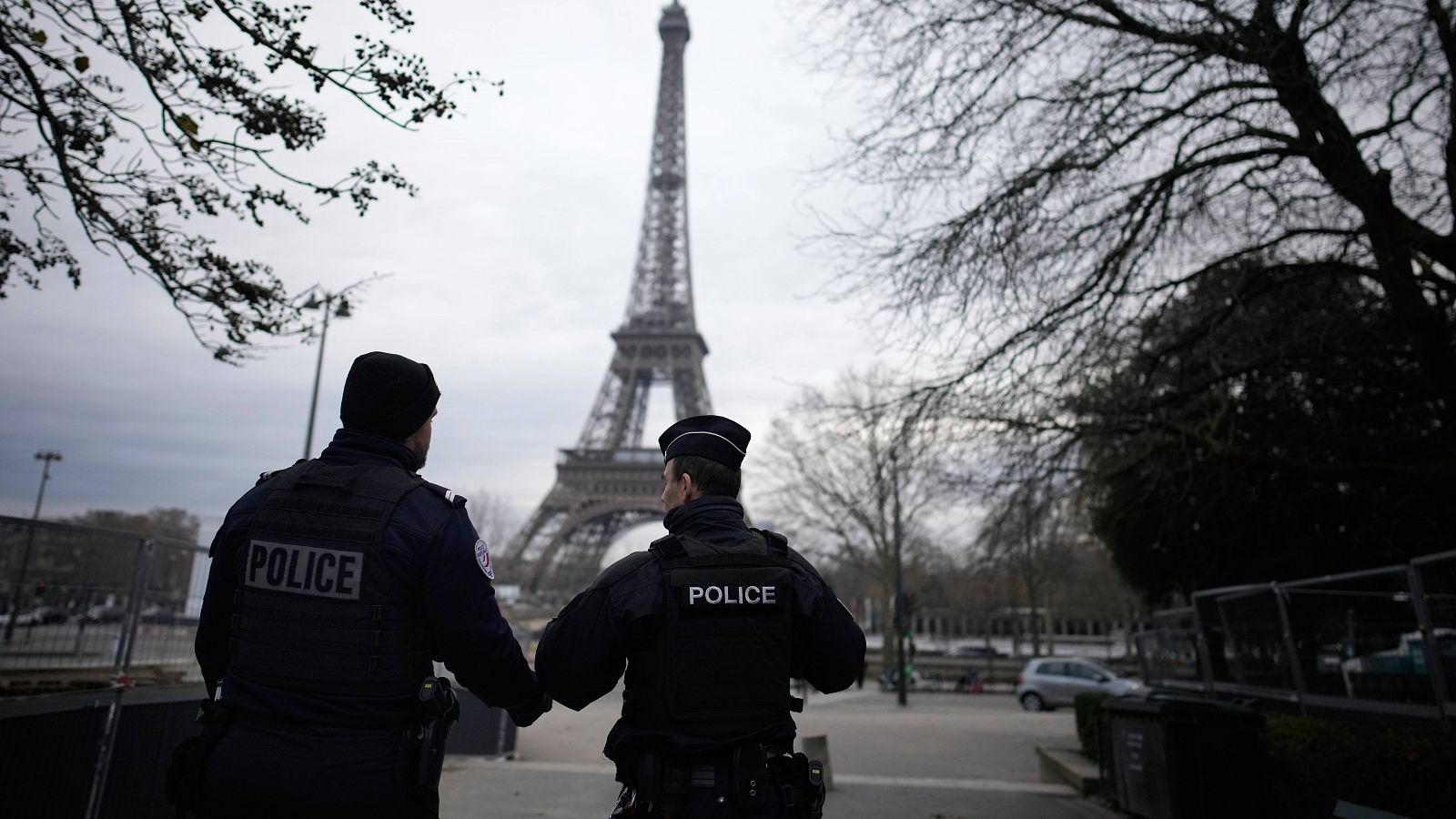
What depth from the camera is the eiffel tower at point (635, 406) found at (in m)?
47.1

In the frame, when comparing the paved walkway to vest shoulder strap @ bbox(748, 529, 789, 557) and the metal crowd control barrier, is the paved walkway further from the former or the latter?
vest shoulder strap @ bbox(748, 529, 789, 557)

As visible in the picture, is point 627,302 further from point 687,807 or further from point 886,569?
point 687,807

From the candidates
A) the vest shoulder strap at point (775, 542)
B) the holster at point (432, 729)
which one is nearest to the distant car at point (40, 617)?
the holster at point (432, 729)

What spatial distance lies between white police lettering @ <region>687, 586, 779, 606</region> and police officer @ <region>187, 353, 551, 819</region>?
54cm

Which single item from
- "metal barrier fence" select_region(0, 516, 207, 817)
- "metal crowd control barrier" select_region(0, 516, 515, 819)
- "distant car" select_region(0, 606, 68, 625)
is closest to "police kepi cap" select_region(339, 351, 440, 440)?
"metal crowd control barrier" select_region(0, 516, 515, 819)

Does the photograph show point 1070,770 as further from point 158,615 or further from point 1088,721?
point 158,615

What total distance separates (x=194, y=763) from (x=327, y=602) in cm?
52

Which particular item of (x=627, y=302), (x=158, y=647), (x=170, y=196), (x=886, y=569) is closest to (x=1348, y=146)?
(x=170, y=196)

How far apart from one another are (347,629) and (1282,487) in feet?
51.7

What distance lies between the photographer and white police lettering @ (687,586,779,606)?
264 cm

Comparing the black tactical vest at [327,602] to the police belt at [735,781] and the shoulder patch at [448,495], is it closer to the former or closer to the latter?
the shoulder patch at [448,495]

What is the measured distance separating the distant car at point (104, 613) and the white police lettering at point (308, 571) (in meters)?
3.90

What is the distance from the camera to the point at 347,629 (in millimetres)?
2348

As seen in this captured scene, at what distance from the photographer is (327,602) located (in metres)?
2.37
